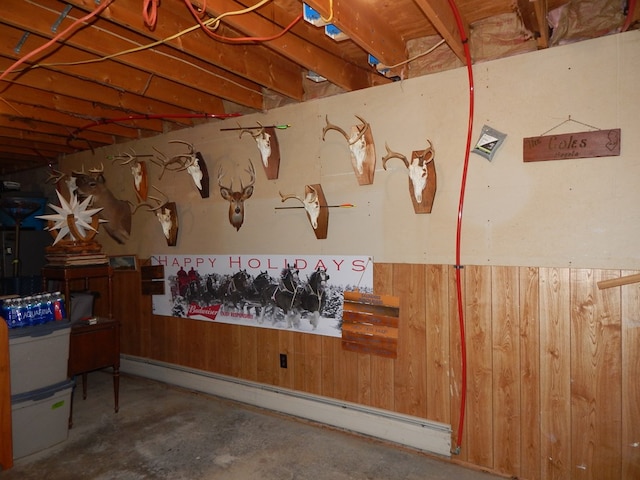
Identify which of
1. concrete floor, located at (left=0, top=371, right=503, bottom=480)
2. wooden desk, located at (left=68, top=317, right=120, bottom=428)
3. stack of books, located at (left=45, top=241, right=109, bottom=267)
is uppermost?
stack of books, located at (left=45, top=241, right=109, bottom=267)

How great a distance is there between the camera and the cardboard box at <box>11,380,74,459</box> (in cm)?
255

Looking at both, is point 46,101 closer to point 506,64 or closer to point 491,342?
point 506,64

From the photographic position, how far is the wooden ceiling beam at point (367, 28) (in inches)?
75.1

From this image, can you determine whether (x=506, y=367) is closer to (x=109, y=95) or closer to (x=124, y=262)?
(x=109, y=95)

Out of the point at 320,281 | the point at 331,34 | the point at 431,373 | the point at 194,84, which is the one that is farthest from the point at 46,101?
the point at 431,373

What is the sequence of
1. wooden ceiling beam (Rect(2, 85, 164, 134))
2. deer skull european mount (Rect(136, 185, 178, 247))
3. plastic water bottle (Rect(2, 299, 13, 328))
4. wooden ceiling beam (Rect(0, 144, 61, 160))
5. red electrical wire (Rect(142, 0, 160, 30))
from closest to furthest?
red electrical wire (Rect(142, 0, 160, 30)), plastic water bottle (Rect(2, 299, 13, 328)), wooden ceiling beam (Rect(2, 85, 164, 134)), deer skull european mount (Rect(136, 185, 178, 247)), wooden ceiling beam (Rect(0, 144, 61, 160))

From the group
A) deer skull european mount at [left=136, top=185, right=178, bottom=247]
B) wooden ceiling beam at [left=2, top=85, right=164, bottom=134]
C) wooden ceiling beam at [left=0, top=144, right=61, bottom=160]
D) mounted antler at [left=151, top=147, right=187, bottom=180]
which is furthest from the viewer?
wooden ceiling beam at [left=0, top=144, right=61, bottom=160]

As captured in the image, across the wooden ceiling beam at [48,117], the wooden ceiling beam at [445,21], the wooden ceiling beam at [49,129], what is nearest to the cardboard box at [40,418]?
the wooden ceiling beam at [48,117]

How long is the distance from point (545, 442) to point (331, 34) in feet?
8.65

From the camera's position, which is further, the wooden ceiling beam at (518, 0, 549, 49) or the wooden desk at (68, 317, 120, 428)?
the wooden desk at (68, 317, 120, 428)

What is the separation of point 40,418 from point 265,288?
5.83 ft

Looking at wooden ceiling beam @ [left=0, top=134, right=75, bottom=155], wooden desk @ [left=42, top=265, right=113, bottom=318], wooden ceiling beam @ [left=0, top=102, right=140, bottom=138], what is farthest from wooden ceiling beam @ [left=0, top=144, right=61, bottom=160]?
wooden desk @ [left=42, top=265, right=113, bottom=318]

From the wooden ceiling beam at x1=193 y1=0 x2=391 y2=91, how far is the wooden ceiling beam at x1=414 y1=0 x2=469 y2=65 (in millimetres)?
608

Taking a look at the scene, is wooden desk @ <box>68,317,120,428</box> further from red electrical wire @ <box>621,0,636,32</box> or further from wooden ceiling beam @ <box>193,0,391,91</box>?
red electrical wire @ <box>621,0,636,32</box>
